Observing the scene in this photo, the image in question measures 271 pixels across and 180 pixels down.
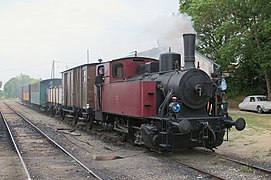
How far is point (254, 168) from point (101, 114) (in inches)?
259

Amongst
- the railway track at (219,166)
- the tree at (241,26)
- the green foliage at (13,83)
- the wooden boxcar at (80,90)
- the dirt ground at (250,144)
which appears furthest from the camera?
the green foliage at (13,83)

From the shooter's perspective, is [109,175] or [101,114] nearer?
[109,175]

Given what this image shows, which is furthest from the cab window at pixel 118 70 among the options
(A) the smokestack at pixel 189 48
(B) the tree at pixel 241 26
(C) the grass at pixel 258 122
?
(B) the tree at pixel 241 26

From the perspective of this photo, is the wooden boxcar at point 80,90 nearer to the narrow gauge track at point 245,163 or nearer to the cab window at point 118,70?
the cab window at point 118,70

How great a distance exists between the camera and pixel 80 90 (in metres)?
17.3

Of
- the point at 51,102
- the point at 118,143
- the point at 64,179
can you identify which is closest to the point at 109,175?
the point at 64,179

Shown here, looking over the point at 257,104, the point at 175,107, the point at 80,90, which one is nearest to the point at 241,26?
the point at 257,104

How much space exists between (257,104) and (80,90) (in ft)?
47.2

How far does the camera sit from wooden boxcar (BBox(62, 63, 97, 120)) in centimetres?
1569

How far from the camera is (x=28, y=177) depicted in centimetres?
766

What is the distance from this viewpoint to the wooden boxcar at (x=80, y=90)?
15.7 metres

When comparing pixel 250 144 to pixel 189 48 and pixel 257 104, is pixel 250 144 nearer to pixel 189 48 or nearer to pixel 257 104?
pixel 189 48

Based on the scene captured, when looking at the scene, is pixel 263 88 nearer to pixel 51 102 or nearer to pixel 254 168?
pixel 51 102

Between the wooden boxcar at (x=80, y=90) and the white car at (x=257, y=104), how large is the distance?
13.2 metres
